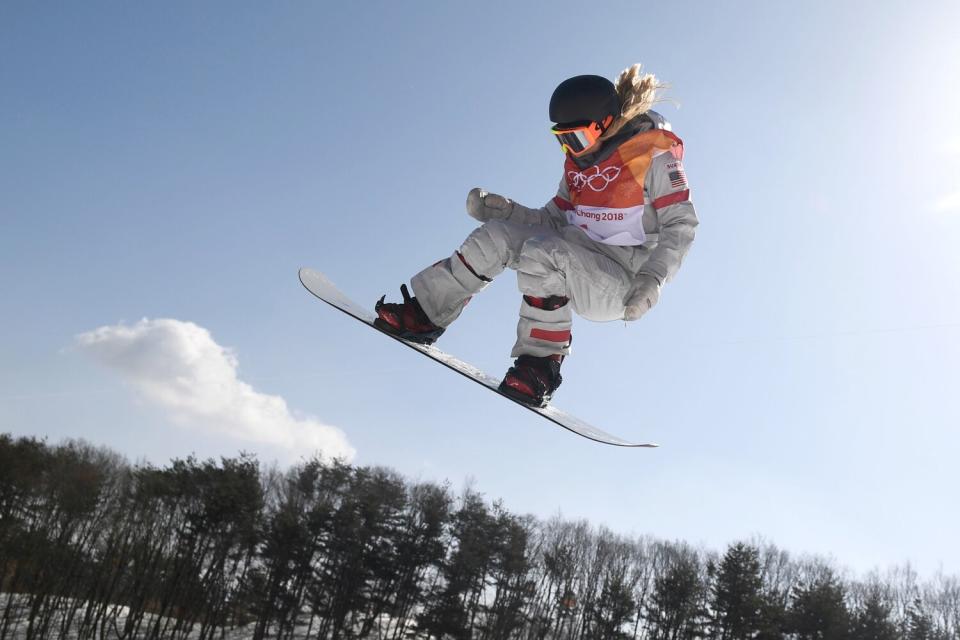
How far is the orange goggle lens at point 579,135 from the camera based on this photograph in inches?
160

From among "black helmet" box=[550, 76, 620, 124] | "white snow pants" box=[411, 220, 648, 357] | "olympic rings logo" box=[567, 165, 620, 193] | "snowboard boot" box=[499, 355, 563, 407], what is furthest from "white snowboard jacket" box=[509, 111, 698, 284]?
"snowboard boot" box=[499, 355, 563, 407]

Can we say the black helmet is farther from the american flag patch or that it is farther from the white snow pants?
the white snow pants

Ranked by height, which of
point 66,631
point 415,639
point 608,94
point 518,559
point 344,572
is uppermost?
point 608,94

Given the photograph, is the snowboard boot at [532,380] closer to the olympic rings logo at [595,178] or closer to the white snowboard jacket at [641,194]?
the white snowboard jacket at [641,194]

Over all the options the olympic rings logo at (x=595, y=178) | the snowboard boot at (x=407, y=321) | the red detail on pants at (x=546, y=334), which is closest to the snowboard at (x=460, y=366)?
the snowboard boot at (x=407, y=321)

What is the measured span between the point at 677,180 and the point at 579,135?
692mm

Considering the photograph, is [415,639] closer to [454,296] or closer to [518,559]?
[518,559]

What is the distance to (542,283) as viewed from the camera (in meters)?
4.23

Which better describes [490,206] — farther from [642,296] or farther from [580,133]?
[642,296]

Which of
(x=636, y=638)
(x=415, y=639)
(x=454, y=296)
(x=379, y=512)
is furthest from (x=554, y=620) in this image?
(x=454, y=296)

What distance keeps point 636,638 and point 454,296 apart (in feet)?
133

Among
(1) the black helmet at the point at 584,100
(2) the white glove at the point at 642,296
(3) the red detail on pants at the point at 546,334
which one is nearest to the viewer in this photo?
(2) the white glove at the point at 642,296

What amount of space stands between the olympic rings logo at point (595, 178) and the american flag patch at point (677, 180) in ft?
1.11

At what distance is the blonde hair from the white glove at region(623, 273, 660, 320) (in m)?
1.01
